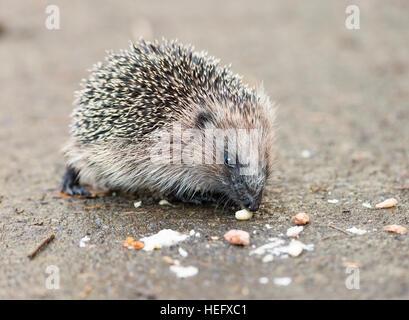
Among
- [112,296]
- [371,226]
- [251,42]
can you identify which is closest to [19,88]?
[251,42]

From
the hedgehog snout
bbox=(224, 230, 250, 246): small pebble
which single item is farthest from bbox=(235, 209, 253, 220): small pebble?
bbox=(224, 230, 250, 246): small pebble

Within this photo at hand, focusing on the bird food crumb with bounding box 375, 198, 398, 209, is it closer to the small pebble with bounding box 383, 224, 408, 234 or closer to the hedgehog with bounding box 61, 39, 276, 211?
the small pebble with bounding box 383, 224, 408, 234

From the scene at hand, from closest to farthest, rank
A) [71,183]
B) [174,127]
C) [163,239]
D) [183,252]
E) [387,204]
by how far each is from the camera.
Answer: [183,252] → [163,239] → [387,204] → [174,127] → [71,183]

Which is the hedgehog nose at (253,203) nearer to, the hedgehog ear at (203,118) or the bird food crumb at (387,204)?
the hedgehog ear at (203,118)

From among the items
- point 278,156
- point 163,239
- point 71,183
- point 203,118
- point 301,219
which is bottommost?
point 163,239

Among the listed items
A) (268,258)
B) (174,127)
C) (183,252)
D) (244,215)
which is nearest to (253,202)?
(244,215)

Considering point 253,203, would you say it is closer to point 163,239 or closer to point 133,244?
point 163,239

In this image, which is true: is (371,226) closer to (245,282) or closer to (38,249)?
(245,282)
